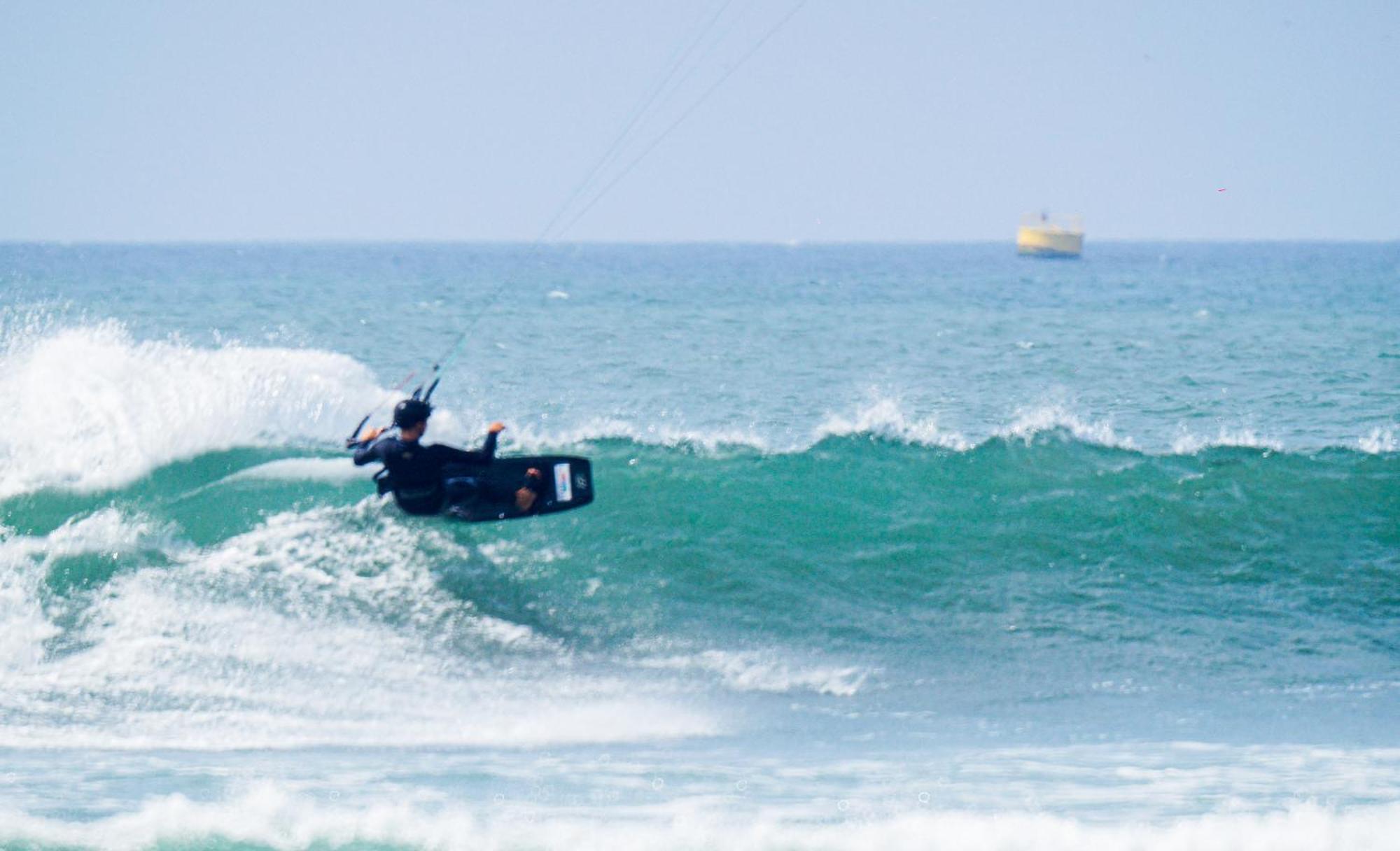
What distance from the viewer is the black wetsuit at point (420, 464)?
24.9ft

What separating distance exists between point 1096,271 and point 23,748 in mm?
77691

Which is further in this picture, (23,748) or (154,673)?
(154,673)

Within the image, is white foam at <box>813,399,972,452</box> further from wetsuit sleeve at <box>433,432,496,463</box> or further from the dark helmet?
the dark helmet

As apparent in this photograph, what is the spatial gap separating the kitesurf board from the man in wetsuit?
139 millimetres

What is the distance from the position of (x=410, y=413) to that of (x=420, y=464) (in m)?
0.32

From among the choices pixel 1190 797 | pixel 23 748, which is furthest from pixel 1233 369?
pixel 23 748

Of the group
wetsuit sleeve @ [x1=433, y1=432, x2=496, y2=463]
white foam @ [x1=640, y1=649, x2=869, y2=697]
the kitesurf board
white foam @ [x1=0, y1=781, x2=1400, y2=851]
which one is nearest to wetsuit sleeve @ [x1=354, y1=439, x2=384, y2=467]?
wetsuit sleeve @ [x1=433, y1=432, x2=496, y2=463]

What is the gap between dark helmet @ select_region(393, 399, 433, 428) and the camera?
7.50 m

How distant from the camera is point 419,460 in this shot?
7.64 m

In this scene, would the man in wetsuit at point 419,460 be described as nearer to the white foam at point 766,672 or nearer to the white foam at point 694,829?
the white foam at point 766,672

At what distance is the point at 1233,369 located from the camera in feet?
74.9

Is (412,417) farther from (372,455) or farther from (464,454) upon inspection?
(464,454)

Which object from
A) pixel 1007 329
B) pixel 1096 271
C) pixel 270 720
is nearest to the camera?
pixel 270 720

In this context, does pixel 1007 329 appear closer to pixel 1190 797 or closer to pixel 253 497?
pixel 253 497
